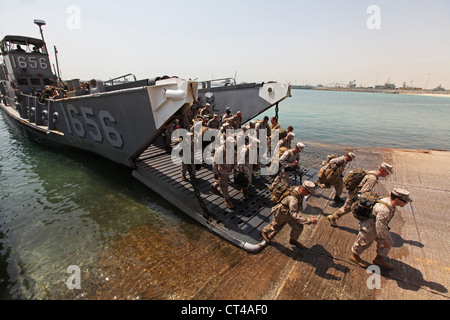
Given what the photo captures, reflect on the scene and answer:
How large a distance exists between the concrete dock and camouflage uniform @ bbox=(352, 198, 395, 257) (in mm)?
414

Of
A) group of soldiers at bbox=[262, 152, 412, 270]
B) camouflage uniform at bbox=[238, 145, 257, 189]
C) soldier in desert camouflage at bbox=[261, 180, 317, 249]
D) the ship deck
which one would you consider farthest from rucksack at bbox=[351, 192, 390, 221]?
camouflage uniform at bbox=[238, 145, 257, 189]

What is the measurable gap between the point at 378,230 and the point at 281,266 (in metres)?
1.71

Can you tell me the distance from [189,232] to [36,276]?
2.80 m

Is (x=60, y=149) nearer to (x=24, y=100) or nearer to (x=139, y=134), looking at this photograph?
(x=24, y=100)

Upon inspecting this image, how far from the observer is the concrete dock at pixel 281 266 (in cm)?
330

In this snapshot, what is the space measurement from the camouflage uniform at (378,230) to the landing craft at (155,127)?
179 cm

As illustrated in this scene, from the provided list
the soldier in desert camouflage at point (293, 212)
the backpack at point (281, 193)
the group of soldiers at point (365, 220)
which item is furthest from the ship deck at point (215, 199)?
the backpack at point (281, 193)

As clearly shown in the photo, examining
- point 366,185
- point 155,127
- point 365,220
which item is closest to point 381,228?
point 365,220

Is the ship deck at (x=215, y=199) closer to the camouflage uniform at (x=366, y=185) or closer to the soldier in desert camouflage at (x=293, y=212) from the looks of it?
the soldier in desert camouflage at (x=293, y=212)

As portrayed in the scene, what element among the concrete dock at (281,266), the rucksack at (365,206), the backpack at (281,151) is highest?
the backpack at (281,151)

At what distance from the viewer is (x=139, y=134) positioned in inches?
238

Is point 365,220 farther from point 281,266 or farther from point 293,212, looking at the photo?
point 281,266

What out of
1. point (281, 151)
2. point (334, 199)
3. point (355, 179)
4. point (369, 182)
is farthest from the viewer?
point (281, 151)

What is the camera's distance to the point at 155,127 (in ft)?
17.7
